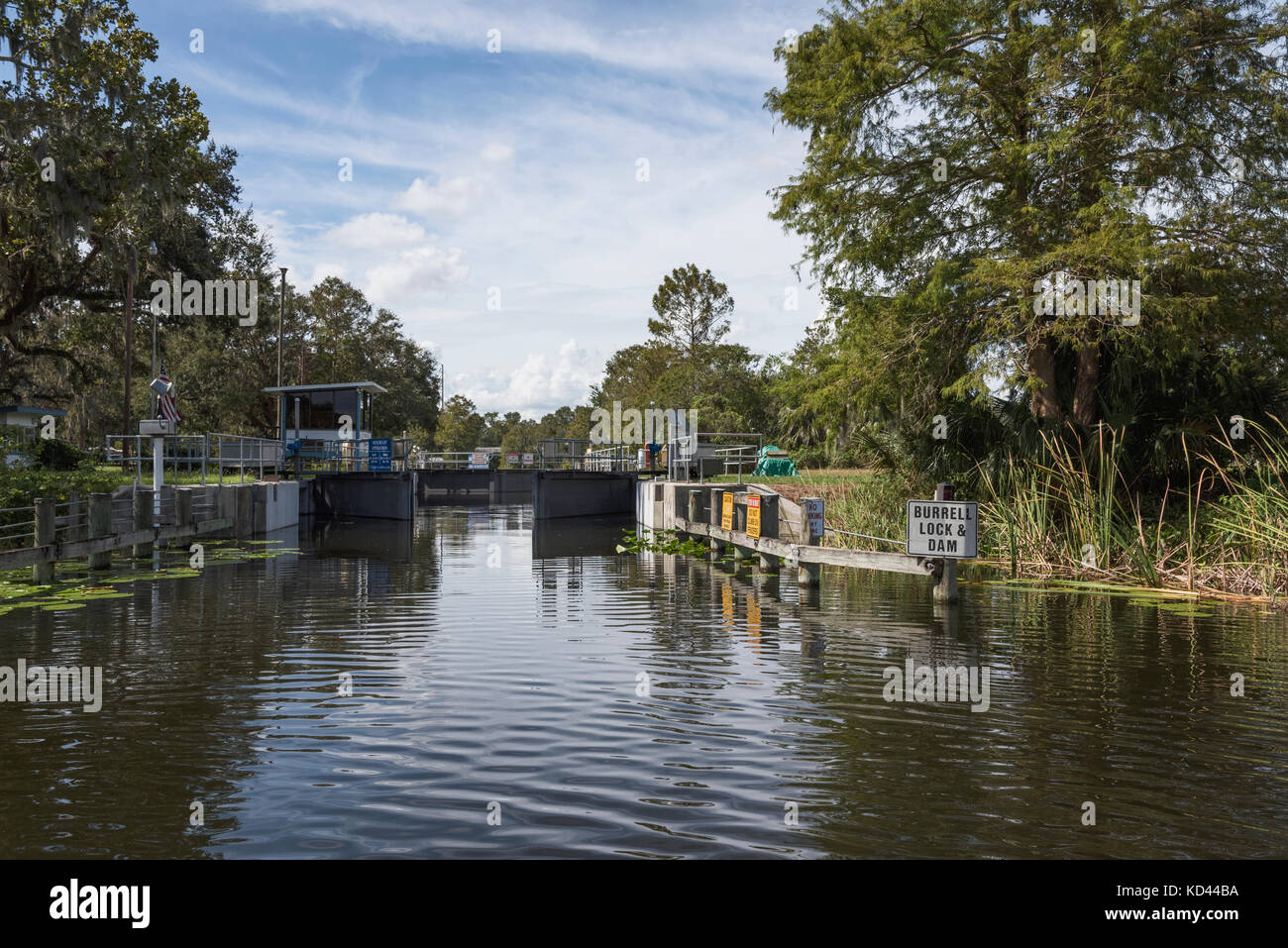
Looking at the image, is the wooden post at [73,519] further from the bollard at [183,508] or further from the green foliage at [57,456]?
the green foliage at [57,456]

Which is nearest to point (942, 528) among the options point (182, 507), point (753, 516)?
point (753, 516)

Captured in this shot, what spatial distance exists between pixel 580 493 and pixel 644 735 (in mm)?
36662

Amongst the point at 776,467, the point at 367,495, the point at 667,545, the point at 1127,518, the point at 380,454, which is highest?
the point at 380,454

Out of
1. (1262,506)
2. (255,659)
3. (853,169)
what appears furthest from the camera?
(853,169)

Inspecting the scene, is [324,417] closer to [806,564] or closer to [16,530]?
[16,530]

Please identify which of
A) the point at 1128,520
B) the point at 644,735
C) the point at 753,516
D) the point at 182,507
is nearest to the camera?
Result: the point at 644,735

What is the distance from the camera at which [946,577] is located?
1388 centimetres

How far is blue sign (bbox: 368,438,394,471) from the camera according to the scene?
39.3 meters

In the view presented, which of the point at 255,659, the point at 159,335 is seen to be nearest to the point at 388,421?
the point at 159,335

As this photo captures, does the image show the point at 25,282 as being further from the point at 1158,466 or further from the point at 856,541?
the point at 1158,466

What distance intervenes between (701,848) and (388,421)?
66.3 meters

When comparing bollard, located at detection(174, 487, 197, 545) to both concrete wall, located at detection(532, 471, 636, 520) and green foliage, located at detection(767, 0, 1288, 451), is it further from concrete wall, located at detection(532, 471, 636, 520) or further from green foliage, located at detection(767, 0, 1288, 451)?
concrete wall, located at detection(532, 471, 636, 520)

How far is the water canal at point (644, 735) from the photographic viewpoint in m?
5.32

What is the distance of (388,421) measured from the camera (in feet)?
225
